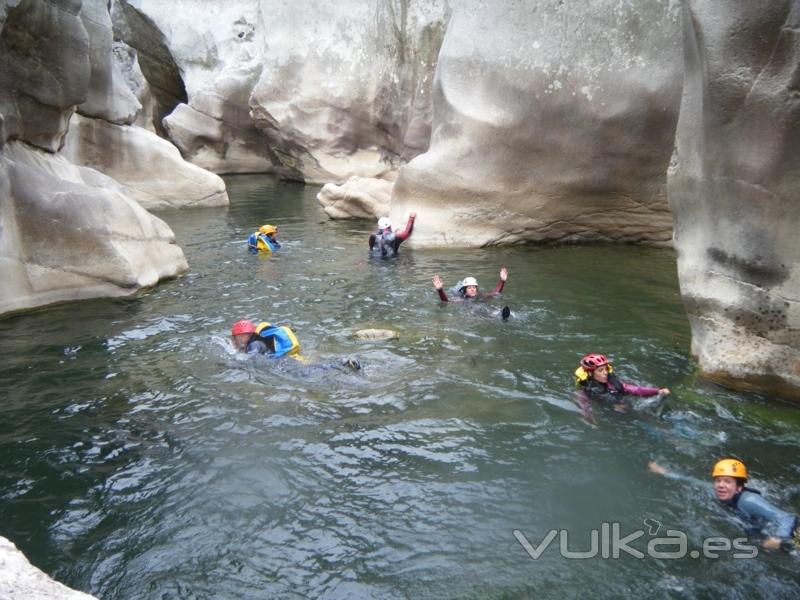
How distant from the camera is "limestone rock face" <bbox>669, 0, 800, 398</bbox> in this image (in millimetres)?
7785

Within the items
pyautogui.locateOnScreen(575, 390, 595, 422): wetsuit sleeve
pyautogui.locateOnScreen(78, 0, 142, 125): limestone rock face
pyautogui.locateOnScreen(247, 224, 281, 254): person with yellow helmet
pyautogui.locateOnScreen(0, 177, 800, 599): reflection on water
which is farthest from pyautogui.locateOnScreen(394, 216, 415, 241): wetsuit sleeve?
pyautogui.locateOnScreen(575, 390, 595, 422): wetsuit sleeve

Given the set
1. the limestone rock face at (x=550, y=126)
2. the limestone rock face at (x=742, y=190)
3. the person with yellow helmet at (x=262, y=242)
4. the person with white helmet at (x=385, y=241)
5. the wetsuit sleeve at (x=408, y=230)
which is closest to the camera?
the limestone rock face at (x=742, y=190)

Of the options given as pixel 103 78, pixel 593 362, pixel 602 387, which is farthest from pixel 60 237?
pixel 602 387

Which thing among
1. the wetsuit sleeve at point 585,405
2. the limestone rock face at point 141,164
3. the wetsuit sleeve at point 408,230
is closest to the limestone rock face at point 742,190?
the wetsuit sleeve at point 585,405

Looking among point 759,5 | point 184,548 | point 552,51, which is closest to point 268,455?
point 184,548

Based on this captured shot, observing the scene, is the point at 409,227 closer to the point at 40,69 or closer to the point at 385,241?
the point at 385,241

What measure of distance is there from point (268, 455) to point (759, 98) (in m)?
6.93

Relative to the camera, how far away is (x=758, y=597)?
17.5ft

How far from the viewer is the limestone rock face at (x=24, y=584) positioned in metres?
2.85

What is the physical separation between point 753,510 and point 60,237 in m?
12.0

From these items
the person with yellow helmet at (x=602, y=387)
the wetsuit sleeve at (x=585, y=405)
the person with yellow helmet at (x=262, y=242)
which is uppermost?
the person with yellow helmet at (x=602, y=387)

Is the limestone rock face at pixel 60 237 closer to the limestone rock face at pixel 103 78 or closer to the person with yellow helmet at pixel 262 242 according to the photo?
the person with yellow helmet at pixel 262 242

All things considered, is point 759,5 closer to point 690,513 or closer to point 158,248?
point 690,513

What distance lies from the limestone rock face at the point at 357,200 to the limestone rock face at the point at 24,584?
1928 cm
